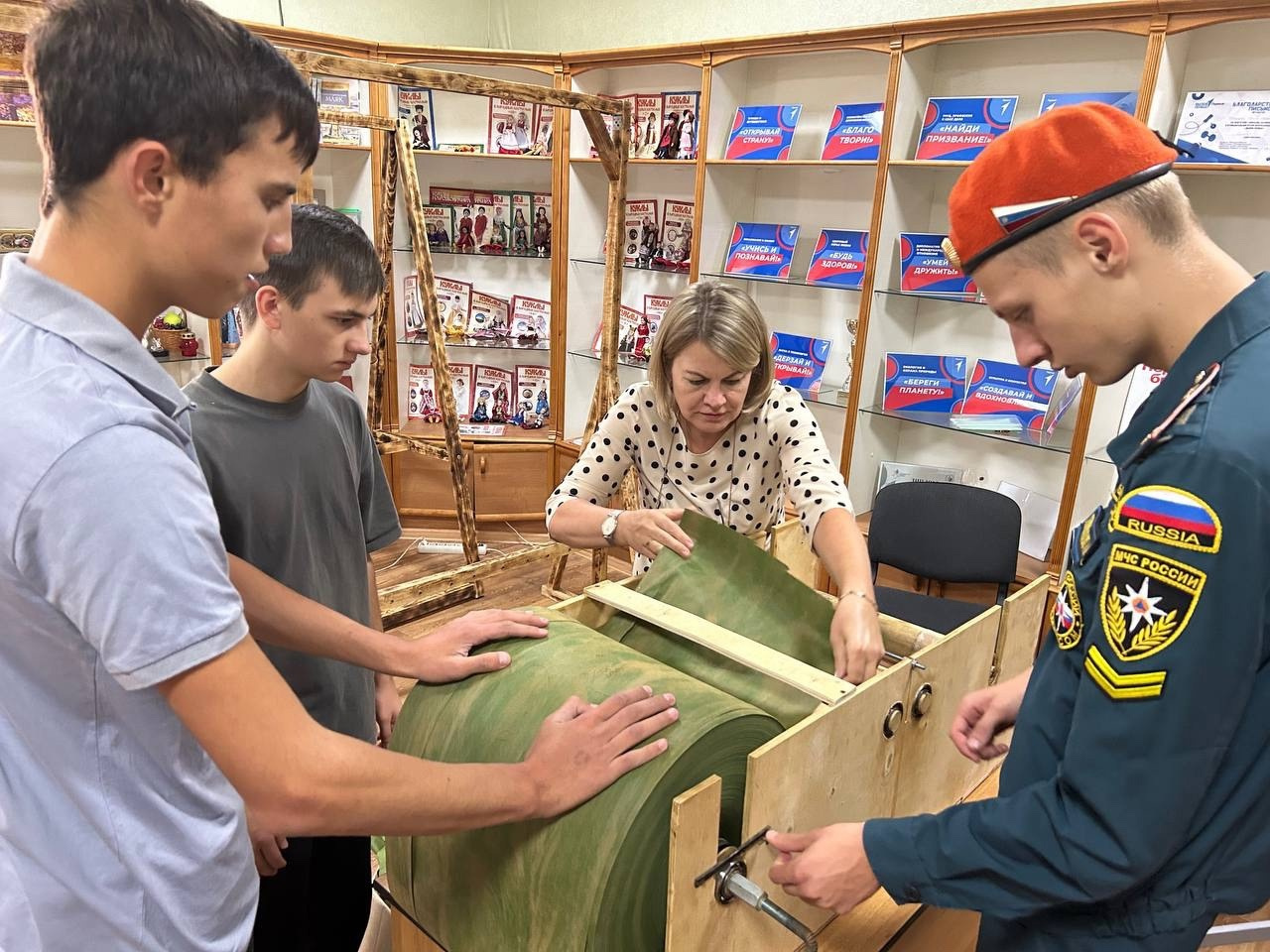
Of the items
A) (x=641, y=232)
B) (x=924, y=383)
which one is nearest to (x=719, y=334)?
(x=924, y=383)

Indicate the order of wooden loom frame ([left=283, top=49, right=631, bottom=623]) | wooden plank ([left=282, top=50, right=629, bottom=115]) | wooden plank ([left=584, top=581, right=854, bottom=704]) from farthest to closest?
wooden loom frame ([left=283, top=49, right=631, bottom=623]), wooden plank ([left=282, top=50, right=629, bottom=115]), wooden plank ([left=584, top=581, right=854, bottom=704])

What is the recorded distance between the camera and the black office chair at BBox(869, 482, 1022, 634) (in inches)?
106

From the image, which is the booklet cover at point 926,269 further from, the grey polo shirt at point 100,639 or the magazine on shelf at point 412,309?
the grey polo shirt at point 100,639

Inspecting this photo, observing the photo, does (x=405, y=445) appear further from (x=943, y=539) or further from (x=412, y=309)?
(x=943, y=539)

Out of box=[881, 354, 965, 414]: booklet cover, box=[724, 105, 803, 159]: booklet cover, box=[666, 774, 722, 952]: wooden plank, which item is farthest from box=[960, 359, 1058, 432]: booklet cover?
box=[666, 774, 722, 952]: wooden plank

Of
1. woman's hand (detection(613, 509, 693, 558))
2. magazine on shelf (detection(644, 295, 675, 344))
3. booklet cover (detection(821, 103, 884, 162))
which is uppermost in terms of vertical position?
booklet cover (detection(821, 103, 884, 162))

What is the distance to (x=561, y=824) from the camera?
0.91 meters

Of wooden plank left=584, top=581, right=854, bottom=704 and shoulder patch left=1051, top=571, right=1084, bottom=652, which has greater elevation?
shoulder patch left=1051, top=571, right=1084, bottom=652

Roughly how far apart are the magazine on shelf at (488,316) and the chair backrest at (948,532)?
8.28 ft

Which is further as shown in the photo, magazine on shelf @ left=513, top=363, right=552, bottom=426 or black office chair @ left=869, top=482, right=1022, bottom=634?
magazine on shelf @ left=513, top=363, right=552, bottom=426

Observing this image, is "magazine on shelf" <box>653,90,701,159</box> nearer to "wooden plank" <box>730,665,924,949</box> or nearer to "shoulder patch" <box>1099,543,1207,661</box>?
"wooden plank" <box>730,665,924,949</box>

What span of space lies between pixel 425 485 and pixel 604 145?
6.75 ft

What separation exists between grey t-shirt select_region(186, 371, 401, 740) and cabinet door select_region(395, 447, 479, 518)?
9.97 feet

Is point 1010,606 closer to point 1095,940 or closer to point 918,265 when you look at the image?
point 1095,940
